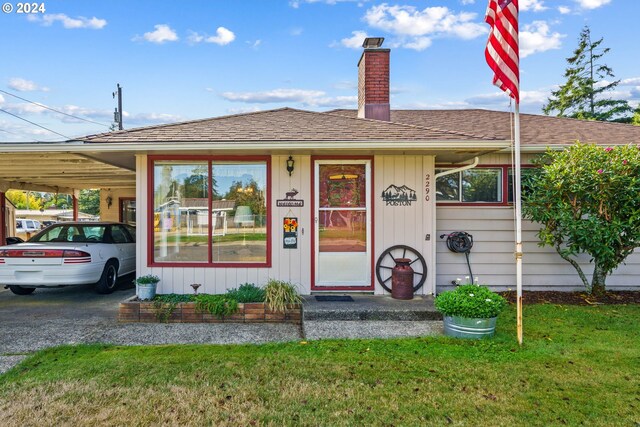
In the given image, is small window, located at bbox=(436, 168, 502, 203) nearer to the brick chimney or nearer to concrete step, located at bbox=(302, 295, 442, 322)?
the brick chimney

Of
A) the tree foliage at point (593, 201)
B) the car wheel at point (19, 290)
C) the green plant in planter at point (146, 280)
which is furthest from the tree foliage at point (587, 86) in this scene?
the car wheel at point (19, 290)

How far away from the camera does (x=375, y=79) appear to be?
24.9 feet

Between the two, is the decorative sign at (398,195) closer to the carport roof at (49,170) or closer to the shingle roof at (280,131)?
the shingle roof at (280,131)

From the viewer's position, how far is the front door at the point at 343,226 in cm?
610

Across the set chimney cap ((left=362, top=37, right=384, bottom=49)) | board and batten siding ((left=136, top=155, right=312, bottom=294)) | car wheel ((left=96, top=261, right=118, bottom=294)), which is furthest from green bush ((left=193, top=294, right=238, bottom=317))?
chimney cap ((left=362, top=37, right=384, bottom=49))

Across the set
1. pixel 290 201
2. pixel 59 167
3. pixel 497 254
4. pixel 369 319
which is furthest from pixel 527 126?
pixel 59 167

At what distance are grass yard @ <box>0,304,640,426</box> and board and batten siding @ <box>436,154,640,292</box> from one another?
7.73ft

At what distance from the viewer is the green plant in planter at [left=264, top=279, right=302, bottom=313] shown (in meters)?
5.21

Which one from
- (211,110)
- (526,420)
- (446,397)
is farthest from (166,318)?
(211,110)

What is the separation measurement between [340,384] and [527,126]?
7164mm

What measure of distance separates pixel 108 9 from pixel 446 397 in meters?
16.6

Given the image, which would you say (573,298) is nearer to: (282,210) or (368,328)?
(368,328)

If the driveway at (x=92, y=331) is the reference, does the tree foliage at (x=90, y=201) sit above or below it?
above

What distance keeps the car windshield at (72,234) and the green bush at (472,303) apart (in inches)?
249
